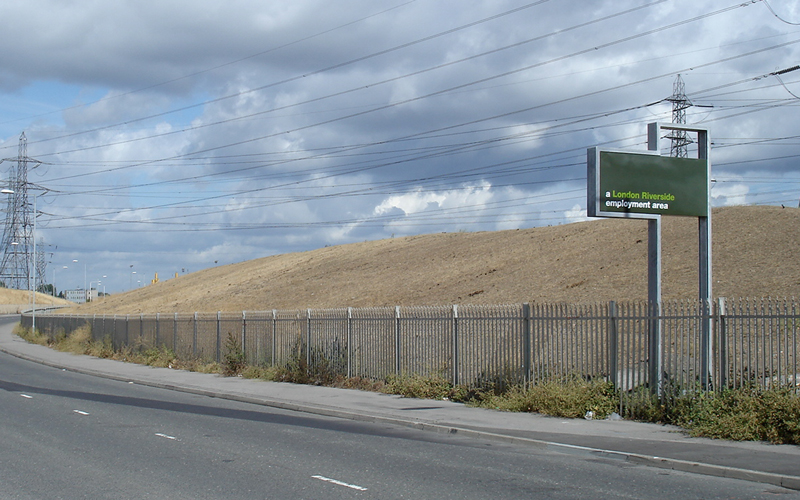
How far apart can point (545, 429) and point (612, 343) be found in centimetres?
227

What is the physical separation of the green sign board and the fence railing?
76.2 inches

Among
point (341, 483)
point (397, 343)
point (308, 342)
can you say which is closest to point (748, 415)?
point (341, 483)

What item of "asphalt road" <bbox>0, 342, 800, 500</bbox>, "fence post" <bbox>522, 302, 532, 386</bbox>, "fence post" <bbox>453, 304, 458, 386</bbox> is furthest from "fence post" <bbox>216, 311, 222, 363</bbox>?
"fence post" <bbox>522, 302, 532, 386</bbox>

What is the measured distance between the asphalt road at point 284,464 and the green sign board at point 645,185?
5.48m

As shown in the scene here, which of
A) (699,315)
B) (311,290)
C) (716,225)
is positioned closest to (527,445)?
(699,315)

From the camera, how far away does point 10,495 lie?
28.0ft

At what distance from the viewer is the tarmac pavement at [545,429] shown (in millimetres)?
9719

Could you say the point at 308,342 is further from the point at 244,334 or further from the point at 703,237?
the point at 703,237

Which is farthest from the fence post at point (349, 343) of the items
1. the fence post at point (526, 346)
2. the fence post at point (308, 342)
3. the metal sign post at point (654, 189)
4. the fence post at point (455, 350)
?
the metal sign post at point (654, 189)

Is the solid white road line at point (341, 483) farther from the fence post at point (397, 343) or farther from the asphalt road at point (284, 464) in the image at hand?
the fence post at point (397, 343)

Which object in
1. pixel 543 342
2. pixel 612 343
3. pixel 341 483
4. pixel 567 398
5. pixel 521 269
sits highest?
pixel 521 269

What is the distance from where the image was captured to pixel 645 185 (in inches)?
607

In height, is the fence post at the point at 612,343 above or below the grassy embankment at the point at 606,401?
above

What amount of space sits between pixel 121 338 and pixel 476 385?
2622 cm
